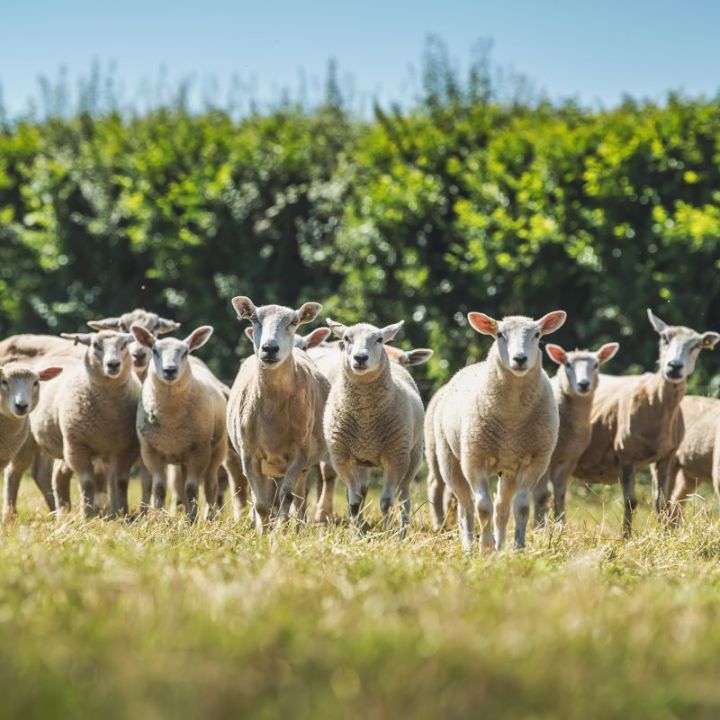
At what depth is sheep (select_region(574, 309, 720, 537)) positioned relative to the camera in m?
10.3

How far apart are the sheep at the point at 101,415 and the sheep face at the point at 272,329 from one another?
138 centimetres

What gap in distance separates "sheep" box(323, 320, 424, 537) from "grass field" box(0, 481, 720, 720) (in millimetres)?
2213

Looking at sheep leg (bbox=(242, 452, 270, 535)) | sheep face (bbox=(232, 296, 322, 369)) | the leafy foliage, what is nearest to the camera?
sheep face (bbox=(232, 296, 322, 369))

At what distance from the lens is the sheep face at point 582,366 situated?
33.6ft

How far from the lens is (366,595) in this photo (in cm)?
544

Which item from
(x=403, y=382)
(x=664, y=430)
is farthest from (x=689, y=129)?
(x=403, y=382)

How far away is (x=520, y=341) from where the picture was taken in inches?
322

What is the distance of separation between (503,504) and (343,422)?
4.17ft

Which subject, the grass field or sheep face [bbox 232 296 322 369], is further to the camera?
sheep face [bbox 232 296 322 369]

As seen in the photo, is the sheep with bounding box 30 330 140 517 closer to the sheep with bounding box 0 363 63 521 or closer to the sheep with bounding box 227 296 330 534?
the sheep with bounding box 0 363 63 521

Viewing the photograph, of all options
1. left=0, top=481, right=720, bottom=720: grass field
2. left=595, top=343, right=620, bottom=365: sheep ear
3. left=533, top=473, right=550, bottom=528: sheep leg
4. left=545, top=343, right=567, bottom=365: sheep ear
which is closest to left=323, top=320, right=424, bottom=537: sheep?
left=533, top=473, right=550, bottom=528: sheep leg

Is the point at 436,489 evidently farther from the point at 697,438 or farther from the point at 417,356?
the point at 697,438

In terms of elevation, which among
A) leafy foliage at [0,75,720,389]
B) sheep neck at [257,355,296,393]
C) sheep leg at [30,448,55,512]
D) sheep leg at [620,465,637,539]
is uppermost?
leafy foliage at [0,75,720,389]

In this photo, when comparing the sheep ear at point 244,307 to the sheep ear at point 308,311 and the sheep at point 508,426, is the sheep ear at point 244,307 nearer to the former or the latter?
the sheep ear at point 308,311
